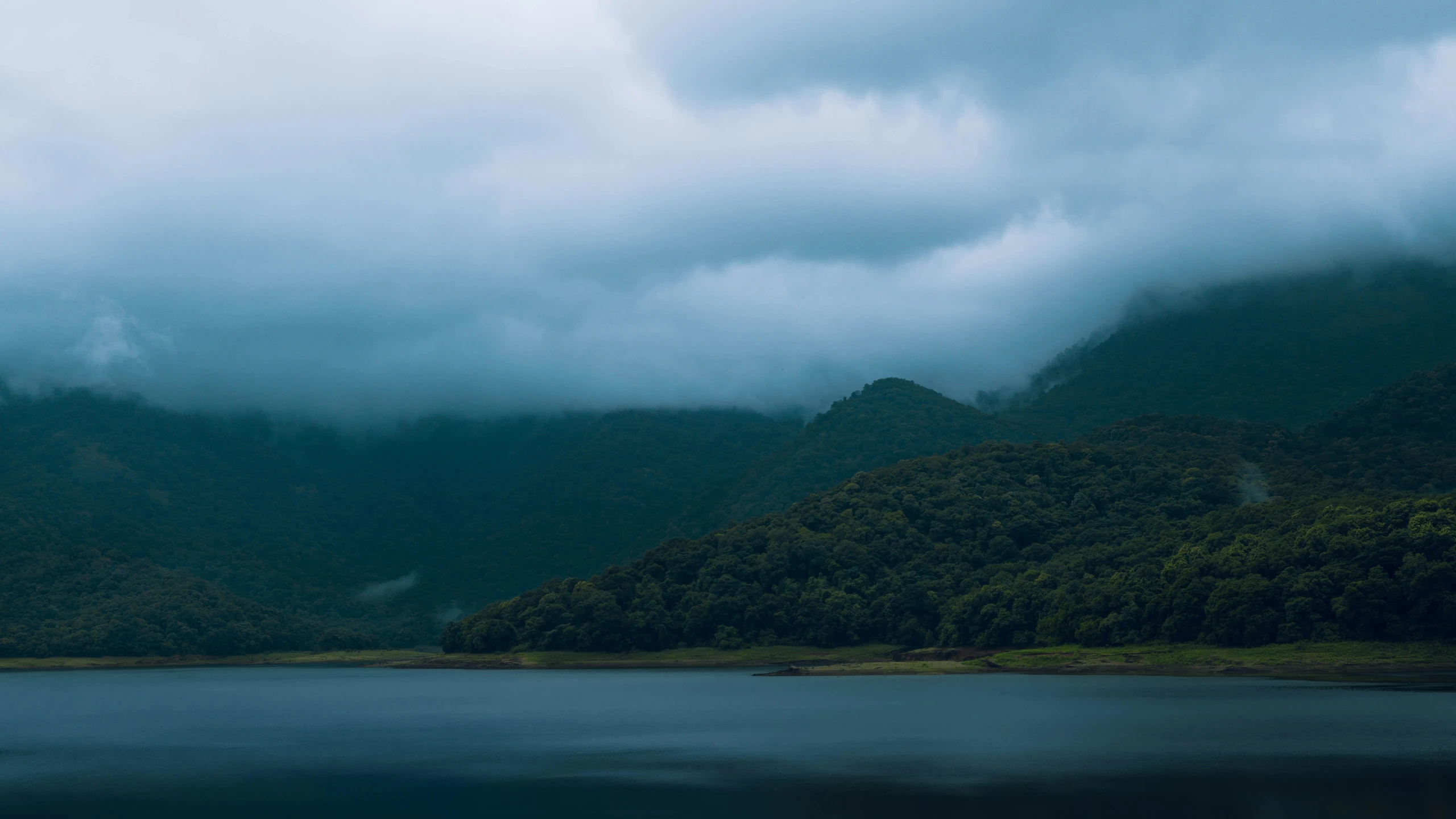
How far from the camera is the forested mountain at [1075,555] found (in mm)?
110750

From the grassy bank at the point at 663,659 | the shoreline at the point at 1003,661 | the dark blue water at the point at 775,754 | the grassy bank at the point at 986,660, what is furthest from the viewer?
the grassy bank at the point at 663,659

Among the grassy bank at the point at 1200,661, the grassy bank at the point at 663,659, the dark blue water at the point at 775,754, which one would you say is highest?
the dark blue water at the point at 775,754

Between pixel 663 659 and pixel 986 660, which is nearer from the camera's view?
pixel 986 660

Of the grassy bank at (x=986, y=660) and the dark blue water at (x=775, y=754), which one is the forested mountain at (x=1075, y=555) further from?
the dark blue water at (x=775, y=754)

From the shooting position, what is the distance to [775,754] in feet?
175

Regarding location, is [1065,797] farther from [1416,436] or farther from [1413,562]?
[1416,436]

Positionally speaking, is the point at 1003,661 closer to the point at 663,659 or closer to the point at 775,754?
the point at 663,659

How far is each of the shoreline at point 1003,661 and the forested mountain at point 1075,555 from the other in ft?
8.22

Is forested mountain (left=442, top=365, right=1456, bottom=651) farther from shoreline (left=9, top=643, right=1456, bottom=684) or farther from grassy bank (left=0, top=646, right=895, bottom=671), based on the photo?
shoreline (left=9, top=643, right=1456, bottom=684)

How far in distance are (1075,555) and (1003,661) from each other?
35563mm

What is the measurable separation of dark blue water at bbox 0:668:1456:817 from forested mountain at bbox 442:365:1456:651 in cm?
2093

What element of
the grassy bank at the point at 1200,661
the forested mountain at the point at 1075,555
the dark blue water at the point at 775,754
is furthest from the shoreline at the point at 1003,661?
the dark blue water at the point at 775,754

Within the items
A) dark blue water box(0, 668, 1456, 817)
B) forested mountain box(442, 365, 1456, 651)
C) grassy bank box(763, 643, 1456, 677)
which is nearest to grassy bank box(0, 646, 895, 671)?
A: forested mountain box(442, 365, 1456, 651)

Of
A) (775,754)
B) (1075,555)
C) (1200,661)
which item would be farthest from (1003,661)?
(775,754)
